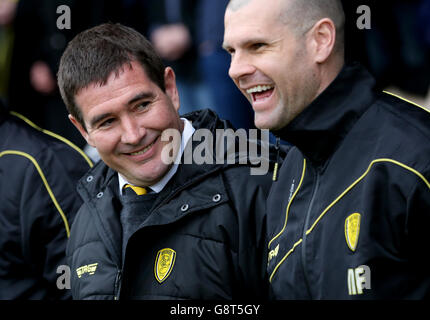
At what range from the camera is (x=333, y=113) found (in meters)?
2.41

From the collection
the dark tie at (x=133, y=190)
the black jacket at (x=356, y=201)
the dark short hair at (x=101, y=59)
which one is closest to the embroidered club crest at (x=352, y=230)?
the black jacket at (x=356, y=201)

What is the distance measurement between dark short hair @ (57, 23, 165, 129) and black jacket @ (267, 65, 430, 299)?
84 cm

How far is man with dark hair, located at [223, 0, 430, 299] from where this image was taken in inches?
85.0

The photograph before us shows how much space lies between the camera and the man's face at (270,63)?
2.47 metres

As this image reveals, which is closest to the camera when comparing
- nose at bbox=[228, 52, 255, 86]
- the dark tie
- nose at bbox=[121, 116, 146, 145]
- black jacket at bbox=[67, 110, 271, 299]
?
nose at bbox=[228, 52, 255, 86]

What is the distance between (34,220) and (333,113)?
1.70m

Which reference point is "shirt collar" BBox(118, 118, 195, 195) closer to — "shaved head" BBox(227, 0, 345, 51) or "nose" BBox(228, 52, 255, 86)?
"nose" BBox(228, 52, 255, 86)

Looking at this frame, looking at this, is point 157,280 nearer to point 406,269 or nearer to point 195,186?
point 195,186

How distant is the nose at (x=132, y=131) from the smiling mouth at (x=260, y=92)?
57cm

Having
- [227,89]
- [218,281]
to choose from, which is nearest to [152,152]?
[218,281]

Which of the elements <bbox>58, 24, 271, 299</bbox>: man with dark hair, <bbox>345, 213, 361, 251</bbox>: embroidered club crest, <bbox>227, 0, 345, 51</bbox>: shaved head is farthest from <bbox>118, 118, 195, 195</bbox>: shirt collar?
<bbox>345, 213, 361, 251</bbox>: embroidered club crest

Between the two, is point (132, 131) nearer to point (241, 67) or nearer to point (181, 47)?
point (241, 67)

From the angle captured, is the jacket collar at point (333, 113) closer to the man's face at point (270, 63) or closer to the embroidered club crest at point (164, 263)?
the man's face at point (270, 63)

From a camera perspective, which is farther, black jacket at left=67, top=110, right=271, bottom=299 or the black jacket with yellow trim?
the black jacket with yellow trim
